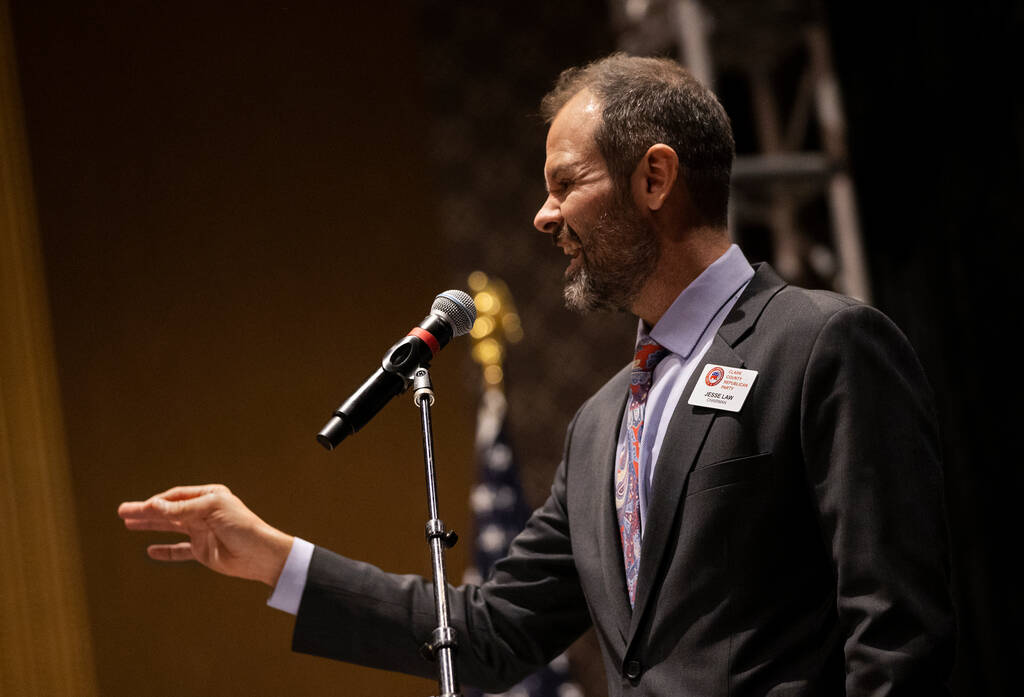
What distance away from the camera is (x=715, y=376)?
4.57ft

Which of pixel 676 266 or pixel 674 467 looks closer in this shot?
pixel 674 467

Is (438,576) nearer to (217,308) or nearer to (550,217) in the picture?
(550,217)

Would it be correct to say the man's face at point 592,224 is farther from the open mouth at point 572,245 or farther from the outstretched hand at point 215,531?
the outstretched hand at point 215,531

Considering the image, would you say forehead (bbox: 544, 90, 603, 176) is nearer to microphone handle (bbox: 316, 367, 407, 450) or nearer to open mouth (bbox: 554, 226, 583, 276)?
open mouth (bbox: 554, 226, 583, 276)

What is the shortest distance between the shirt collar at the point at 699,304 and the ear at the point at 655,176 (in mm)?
141

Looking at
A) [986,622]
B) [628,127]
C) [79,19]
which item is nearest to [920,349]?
[986,622]

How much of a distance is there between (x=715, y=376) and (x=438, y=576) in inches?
19.3

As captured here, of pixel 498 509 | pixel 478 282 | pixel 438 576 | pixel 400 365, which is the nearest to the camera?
pixel 438 576

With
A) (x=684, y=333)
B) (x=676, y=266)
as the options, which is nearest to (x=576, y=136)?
(x=676, y=266)

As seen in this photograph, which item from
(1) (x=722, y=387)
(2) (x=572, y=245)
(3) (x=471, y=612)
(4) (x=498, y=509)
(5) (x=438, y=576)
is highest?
(2) (x=572, y=245)

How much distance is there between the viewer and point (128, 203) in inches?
135

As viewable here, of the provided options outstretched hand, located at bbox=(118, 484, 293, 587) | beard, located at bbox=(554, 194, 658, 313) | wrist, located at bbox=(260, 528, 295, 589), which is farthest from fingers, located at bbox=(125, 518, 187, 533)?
beard, located at bbox=(554, 194, 658, 313)

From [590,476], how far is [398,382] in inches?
16.5

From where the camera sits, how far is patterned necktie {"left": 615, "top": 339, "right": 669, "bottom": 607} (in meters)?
1.43
